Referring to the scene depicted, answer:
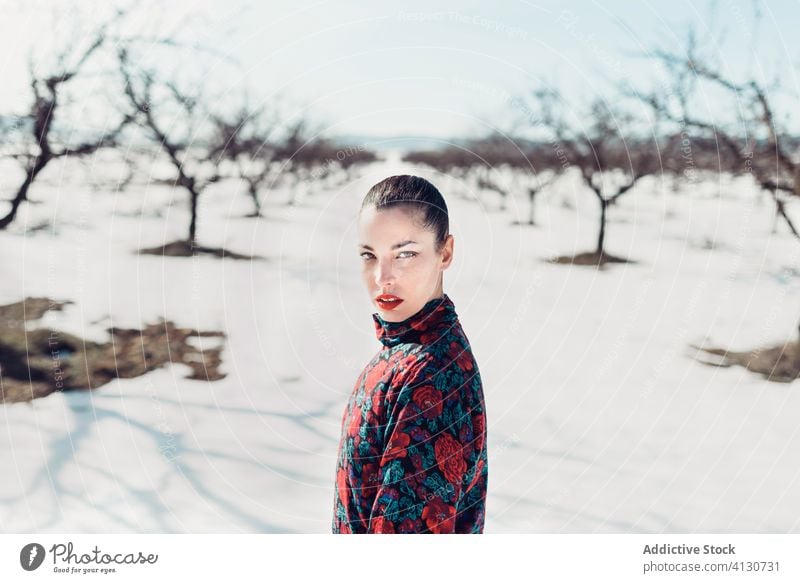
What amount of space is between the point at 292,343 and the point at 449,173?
753mm

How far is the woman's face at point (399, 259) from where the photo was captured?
3.97 ft

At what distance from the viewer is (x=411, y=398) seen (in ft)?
3.50

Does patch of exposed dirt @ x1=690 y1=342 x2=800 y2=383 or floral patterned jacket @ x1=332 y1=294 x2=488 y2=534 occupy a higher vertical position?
floral patterned jacket @ x1=332 y1=294 x2=488 y2=534

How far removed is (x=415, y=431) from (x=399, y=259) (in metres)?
0.32

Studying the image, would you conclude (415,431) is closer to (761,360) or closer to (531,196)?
(531,196)

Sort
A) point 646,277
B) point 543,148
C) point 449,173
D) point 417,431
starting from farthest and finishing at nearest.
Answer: point 646,277 → point 543,148 → point 449,173 → point 417,431

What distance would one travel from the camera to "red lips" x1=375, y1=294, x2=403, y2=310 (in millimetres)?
1214

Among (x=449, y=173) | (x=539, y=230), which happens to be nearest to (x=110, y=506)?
(x=449, y=173)

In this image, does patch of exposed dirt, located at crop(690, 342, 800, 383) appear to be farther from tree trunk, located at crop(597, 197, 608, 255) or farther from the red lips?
the red lips

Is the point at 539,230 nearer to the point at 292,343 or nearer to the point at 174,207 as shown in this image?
the point at 292,343

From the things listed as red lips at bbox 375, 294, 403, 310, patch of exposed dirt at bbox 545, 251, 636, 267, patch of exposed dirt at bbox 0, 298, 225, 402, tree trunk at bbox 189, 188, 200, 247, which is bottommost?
patch of exposed dirt at bbox 0, 298, 225, 402

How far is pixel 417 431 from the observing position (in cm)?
104

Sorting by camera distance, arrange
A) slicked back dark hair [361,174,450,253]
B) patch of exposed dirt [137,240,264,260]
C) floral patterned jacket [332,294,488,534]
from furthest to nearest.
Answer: patch of exposed dirt [137,240,264,260], slicked back dark hair [361,174,450,253], floral patterned jacket [332,294,488,534]
